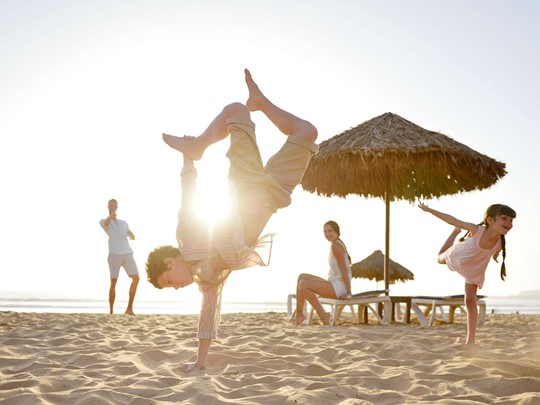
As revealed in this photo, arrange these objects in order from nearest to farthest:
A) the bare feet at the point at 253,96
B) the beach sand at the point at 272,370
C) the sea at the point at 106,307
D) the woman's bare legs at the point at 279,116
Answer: the beach sand at the point at 272,370 → the woman's bare legs at the point at 279,116 → the bare feet at the point at 253,96 → the sea at the point at 106,307

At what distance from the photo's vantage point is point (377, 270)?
1318 cm

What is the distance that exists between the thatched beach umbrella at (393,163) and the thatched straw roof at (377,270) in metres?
3.59

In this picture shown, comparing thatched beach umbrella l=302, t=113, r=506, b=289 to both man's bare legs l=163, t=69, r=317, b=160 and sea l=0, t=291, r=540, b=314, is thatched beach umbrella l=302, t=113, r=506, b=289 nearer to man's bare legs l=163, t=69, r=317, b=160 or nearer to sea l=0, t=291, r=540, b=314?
man's bare legs l=163, t=69, r=317, b=160

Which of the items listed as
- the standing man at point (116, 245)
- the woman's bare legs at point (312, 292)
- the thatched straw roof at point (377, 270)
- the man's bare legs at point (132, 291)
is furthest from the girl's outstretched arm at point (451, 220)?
the thatched straw roof at point (377, 270)

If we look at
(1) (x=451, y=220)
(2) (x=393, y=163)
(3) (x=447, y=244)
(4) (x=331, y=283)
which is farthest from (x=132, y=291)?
(1) (x=451, y=220)

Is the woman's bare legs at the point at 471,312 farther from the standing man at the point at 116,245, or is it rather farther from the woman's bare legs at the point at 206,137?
the standing man at the point at 116,245

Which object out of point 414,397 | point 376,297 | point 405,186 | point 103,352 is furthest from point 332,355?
point 405,186

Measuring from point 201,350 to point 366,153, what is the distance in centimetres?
513

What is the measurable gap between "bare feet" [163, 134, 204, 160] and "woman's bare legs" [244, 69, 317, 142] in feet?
1.68

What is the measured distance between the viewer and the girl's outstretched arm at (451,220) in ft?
15.4

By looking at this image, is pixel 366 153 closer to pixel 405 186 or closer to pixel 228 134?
pixel 405 186

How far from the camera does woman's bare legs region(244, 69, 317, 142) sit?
339cm

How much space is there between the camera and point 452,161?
8.48 m

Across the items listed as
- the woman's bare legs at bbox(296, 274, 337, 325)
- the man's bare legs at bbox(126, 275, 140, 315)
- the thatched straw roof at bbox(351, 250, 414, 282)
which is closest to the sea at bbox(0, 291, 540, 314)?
the thatched straw roof at bbox(351, 250, 414, 282)
